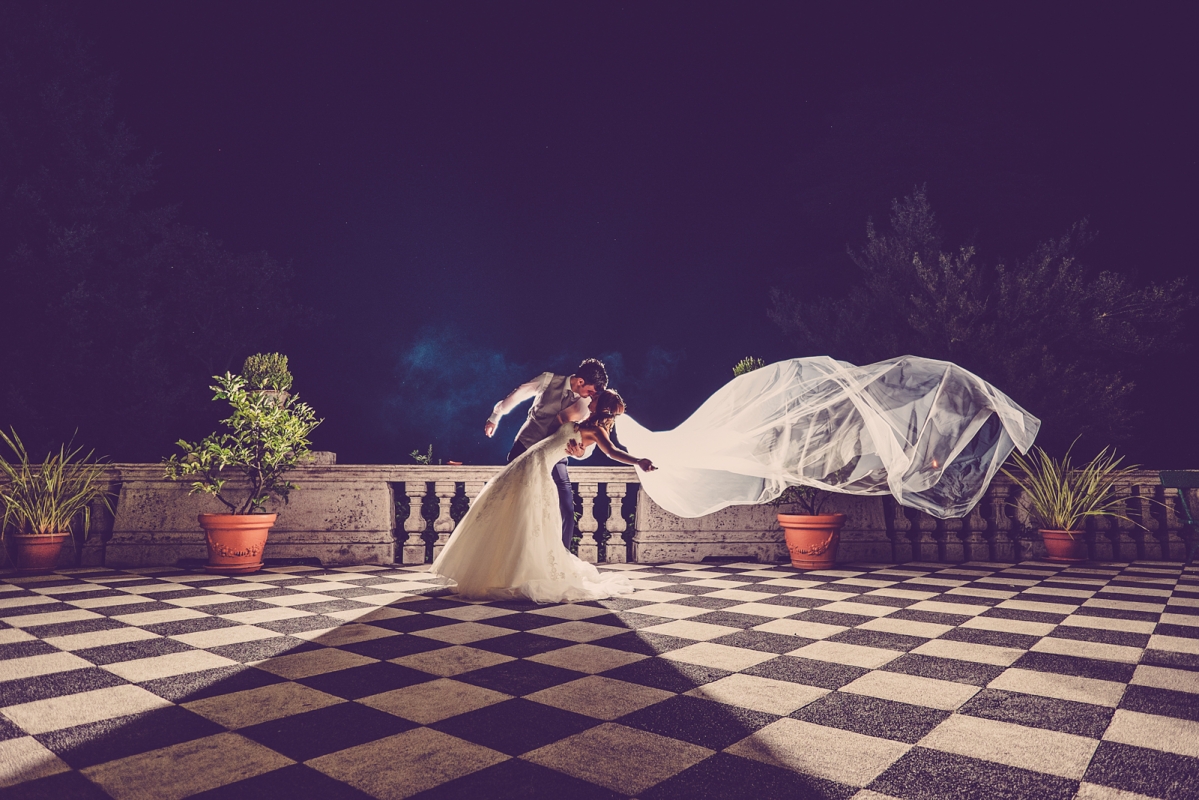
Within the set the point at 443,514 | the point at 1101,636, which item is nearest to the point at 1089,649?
the point at 1101,636

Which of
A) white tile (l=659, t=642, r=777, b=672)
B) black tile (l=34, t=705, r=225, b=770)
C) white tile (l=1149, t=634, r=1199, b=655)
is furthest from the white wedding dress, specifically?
white tile (l=1149, t=634, r=1199, b=655)

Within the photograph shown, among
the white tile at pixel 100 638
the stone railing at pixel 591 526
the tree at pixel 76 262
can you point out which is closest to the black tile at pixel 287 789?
the white tile at pixel 100 638

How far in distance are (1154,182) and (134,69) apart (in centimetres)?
2098

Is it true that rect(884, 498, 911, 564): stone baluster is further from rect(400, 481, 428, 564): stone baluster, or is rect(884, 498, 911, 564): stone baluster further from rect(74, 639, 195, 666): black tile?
rect(74, 639, 195, 666): black tile

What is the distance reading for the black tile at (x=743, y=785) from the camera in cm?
160

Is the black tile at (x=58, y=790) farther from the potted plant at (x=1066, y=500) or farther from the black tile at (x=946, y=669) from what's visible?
the potted plant at (x=1066, y=500)

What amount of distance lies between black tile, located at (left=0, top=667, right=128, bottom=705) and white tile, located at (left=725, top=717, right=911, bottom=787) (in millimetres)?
2340

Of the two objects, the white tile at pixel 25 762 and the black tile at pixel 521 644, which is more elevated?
the white tile at pixel 25 762

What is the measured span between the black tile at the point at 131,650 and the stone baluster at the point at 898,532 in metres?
6.23

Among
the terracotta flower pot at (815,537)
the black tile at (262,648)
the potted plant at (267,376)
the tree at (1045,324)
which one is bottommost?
the black tile at (262,648)

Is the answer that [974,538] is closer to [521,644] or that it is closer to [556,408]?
[556,408]

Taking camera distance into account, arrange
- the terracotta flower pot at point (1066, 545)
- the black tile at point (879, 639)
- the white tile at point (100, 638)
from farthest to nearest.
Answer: the terracotta flower pot at point (1066, 545) → the black tile at point (879, 639) → the white tile at point (100, 638)

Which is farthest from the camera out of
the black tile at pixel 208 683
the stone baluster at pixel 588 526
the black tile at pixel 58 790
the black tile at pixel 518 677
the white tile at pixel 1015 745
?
the stone baluster at pixel 588 526

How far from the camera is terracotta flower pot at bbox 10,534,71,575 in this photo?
547cm
